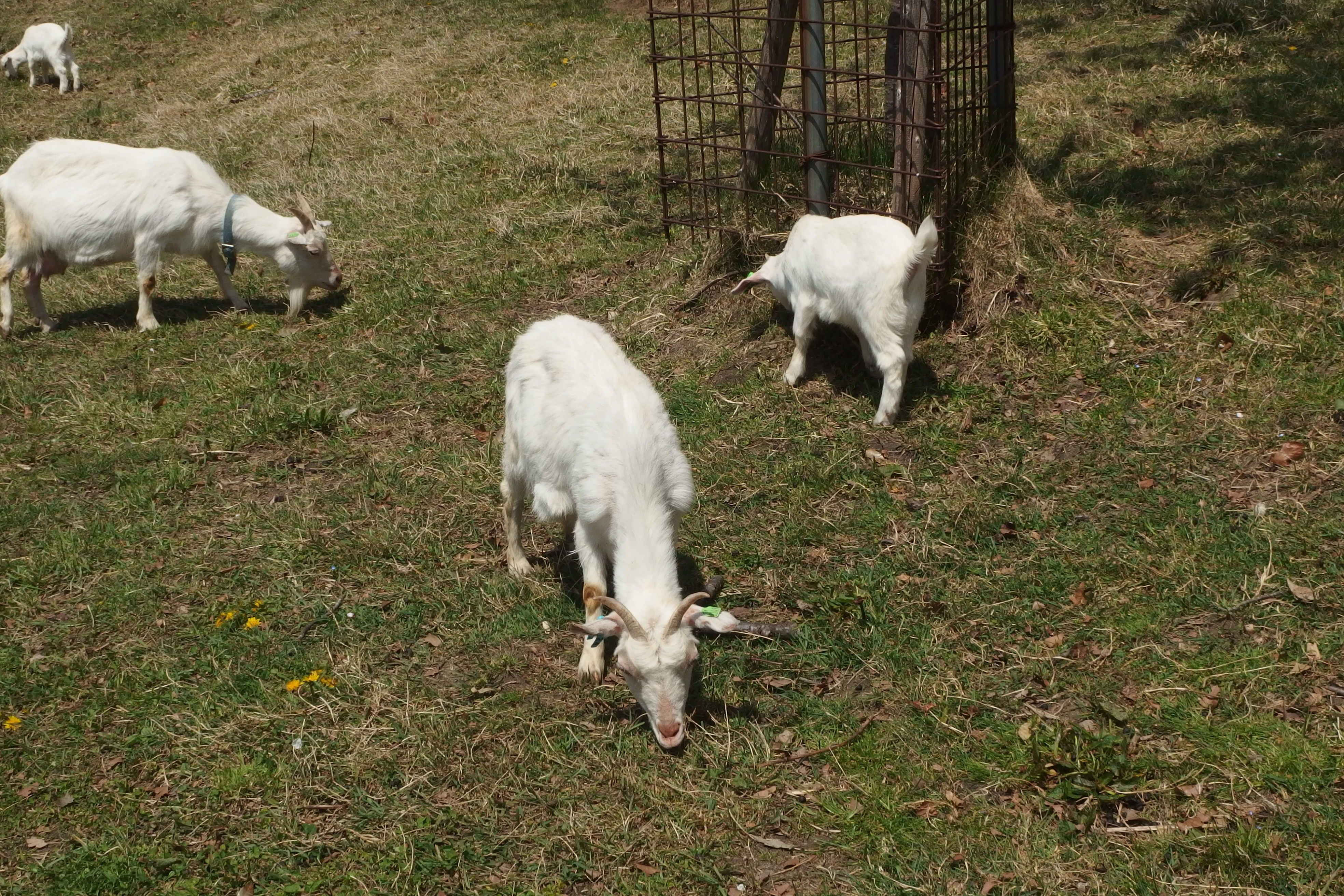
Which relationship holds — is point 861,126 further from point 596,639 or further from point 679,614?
point 679,614

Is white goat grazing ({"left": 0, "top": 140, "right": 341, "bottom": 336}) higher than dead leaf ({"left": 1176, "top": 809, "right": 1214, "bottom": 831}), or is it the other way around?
white goat grazing ({"left": 0, "top": 140, "right": 341, "bottom": 336})

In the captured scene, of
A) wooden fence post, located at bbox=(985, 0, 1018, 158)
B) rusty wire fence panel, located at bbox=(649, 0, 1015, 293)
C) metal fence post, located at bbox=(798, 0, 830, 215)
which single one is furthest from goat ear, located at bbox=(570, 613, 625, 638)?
wooden fence post, located at bbox=(985, 0, 1018, 158)

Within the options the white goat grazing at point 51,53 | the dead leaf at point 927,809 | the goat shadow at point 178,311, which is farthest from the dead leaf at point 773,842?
the white goat grazing at point 51,53

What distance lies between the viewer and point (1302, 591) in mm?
4816

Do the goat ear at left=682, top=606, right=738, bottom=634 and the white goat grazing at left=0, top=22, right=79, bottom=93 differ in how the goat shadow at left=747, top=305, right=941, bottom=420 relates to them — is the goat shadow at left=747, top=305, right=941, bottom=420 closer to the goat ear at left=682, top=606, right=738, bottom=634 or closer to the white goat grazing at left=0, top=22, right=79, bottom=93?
the goat ear at left=682, top=606, right=738, bottom=634

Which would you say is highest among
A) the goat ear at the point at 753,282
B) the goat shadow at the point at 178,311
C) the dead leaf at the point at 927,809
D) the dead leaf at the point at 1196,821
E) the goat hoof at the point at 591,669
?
the goat ear at the point at 753,282

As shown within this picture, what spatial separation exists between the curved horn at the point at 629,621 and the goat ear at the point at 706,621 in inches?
6.8

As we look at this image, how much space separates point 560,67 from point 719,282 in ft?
21.1

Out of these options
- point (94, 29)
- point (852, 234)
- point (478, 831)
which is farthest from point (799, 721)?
point (94, 29)

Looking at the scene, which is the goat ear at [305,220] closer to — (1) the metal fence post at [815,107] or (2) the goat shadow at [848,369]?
(2) the goat shadow at [848,369]

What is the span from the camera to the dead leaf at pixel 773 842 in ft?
13.4

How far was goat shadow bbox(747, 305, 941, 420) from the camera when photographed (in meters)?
6.69

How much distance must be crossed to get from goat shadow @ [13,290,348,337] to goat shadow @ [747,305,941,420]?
346 cm

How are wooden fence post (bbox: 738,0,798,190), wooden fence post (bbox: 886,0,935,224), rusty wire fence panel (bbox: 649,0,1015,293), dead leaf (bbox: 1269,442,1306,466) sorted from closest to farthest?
dead leaf (bbox: 1269,442,1306,466), wooden fence post (bbox: 886,0,935,224), rusty wire fence panel (bbox: 649,0,1015,293), wooden fence post (bbox: 738,0,798,190)
